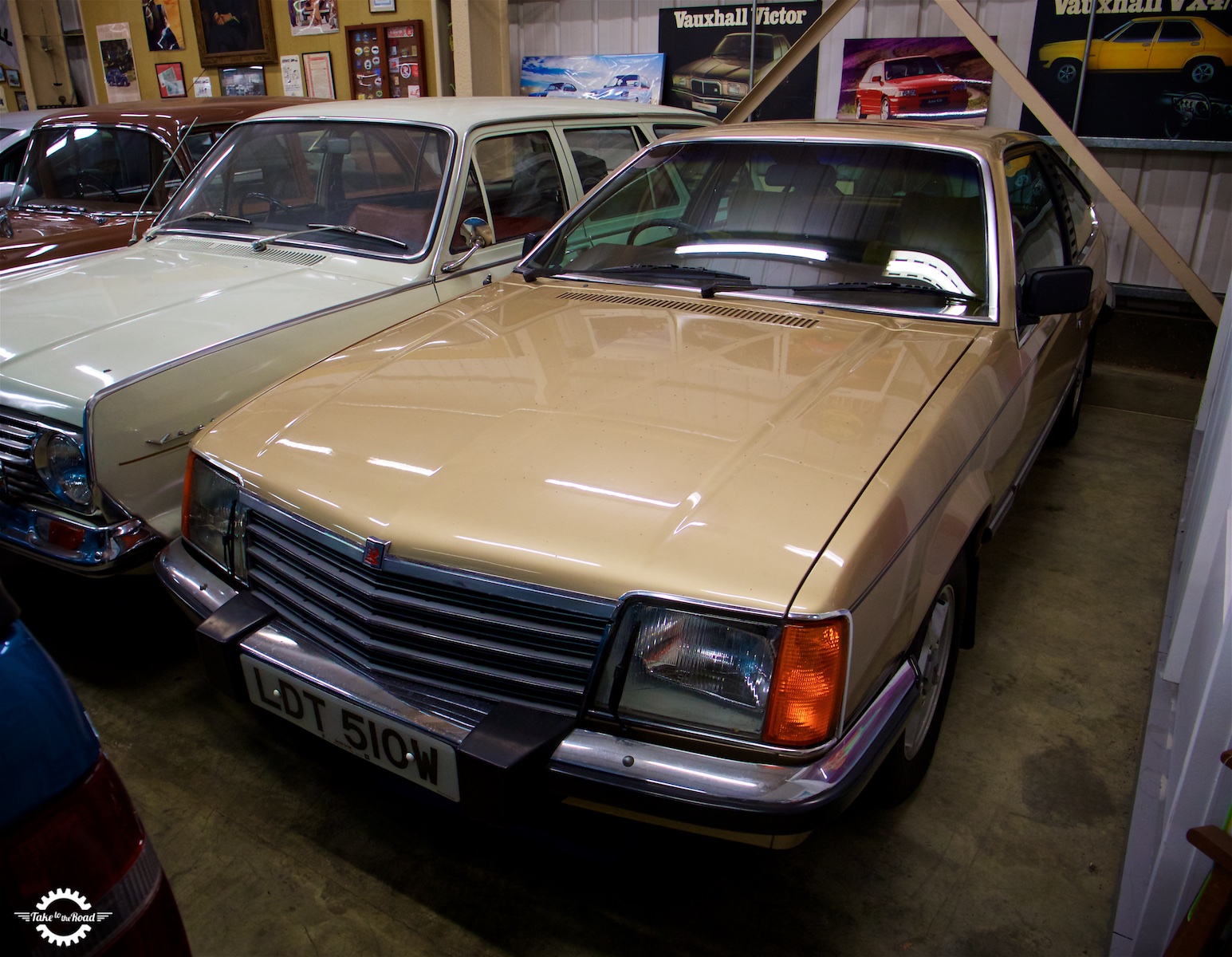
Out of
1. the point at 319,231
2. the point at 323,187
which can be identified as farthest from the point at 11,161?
the point at 319,231

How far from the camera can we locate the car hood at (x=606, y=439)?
148 cm

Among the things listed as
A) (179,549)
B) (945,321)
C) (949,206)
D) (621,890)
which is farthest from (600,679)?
(949,206)

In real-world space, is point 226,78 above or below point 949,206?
above

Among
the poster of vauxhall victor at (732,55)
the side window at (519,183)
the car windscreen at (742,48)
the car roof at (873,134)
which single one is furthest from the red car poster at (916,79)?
the side window at (519,183)

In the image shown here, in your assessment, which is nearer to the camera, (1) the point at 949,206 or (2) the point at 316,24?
(1) the point at 949,206

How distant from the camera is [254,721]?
2.46 metres

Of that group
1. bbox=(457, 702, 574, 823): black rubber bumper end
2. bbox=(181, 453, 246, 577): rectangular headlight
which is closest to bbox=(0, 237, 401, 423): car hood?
bbox=(181, 453, 246, 577): rectangular headlight

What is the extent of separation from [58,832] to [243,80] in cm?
933

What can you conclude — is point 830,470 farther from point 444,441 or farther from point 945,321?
point 945,321

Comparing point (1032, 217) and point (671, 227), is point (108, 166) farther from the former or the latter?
point (1032, 217)

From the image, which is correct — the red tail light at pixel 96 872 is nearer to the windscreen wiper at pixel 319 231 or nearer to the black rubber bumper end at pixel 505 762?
the black rubber bumper end at pixel 505 762

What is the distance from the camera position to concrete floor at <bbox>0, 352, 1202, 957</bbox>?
70.6 inches

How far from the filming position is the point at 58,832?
91 centimetres

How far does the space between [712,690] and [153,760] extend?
1.65 m
